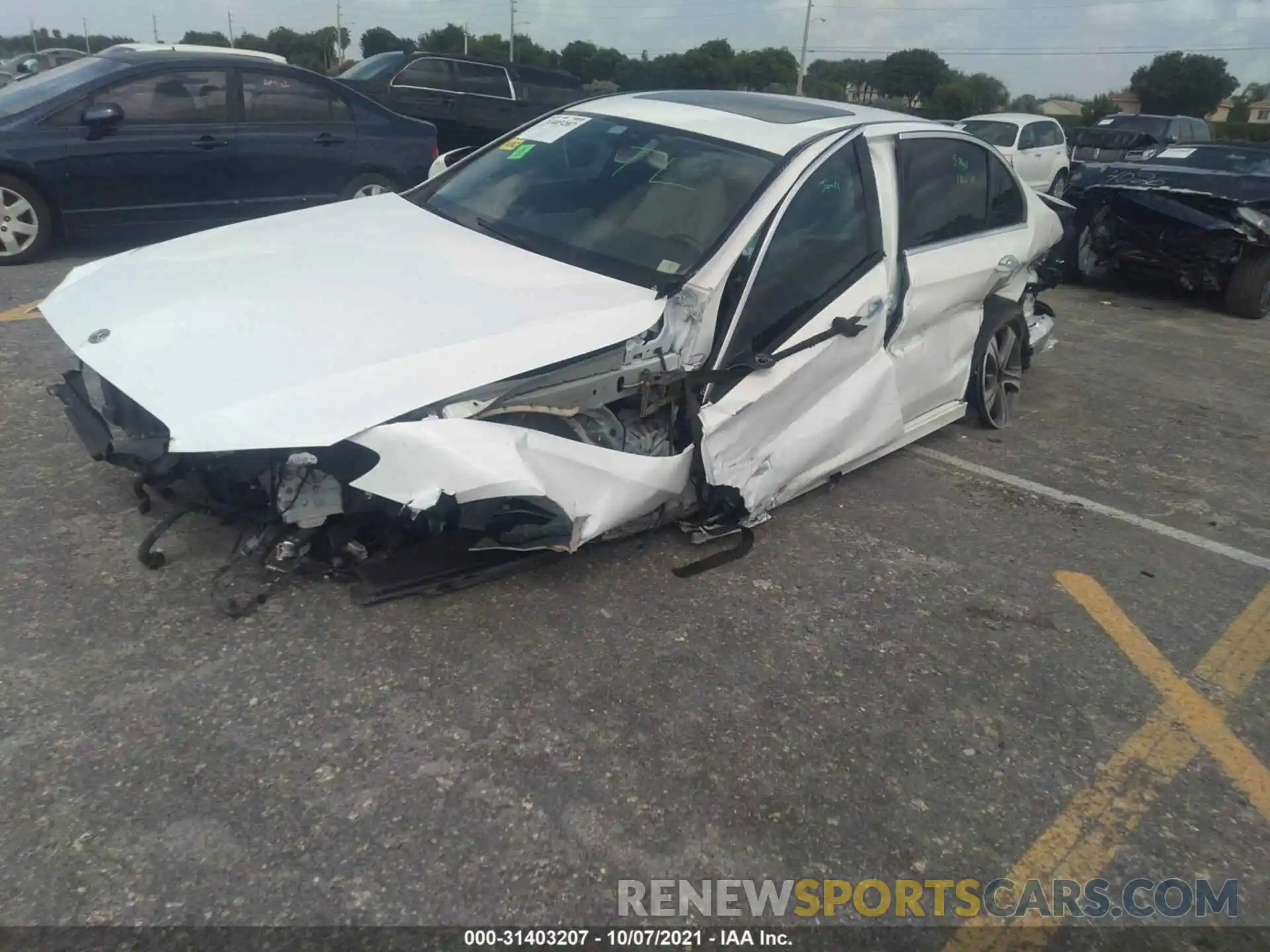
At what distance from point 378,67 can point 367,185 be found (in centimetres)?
505

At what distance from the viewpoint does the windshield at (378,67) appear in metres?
Result: 12.2

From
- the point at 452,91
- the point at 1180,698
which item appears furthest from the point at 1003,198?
the point at 452,91

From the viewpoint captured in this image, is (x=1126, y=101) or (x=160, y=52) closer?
(x=160, y=52)

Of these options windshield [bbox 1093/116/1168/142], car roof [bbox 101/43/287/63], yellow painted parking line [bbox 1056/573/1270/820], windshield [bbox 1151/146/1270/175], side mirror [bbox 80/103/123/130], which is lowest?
yellow painted parking line [bbox 1056/573/1270/820]

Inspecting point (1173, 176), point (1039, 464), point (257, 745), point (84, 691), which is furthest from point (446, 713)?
point (1173, 176)

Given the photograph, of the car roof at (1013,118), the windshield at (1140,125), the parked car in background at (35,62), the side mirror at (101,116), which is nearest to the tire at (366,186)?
the side mirror at (101,116)

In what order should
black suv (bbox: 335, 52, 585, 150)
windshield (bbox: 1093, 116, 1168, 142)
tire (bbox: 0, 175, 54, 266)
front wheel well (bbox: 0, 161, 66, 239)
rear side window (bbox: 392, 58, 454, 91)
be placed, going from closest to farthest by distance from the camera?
front wheel well (bbox: 0, 161, 66, 239) → tire (bbox: 0, 175, 54, 266) → black suv (bbox: 335, 52, 585, 150) → rear side window (bbox: 392, 58, 454, 91) → windshield (bbox: 1093, 116, 1168, 142)

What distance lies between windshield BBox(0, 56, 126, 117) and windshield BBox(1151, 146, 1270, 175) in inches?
382

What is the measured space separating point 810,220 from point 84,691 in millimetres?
3062

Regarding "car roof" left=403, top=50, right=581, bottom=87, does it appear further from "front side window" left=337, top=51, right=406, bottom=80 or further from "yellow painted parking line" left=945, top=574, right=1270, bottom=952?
"yellow painted parking line" left=945, top=574, right=1270, bottom=952

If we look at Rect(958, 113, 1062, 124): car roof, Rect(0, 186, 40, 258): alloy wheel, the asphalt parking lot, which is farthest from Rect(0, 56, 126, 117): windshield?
Rect(958, 113, 1062, 124): car roof

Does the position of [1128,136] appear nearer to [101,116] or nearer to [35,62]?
[101,116]

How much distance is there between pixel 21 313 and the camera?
5863 millimetres

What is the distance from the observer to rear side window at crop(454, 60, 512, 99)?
40.4ft
